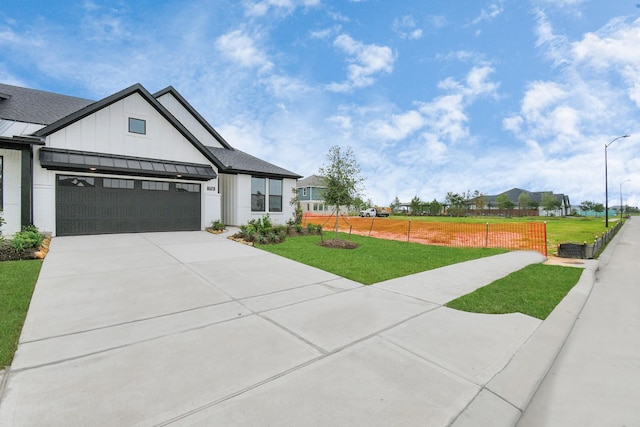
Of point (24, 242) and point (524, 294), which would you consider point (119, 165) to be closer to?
point (24, 242)

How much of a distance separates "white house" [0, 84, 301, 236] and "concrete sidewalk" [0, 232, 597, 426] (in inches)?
315

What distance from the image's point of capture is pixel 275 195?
66.1 ft

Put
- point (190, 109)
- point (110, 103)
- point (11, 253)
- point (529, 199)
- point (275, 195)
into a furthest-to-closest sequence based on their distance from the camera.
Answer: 1. point (529, 199)
2. point (190, 109)
3. point (275, 195)
4. point (110, 103)
5. point (11, 253)

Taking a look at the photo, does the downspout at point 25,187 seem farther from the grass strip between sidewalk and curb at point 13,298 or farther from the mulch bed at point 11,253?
the grass strip between sidewalk and curb at point 13,298

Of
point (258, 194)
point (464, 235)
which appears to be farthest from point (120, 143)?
point (464, 235)

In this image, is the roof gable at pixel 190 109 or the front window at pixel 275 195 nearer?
the front window at pixel 275 195

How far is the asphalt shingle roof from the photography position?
14266 mm

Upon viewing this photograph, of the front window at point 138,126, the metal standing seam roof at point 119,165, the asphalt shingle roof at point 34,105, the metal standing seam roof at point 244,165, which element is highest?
the asphalt shingle roof at point 34,105

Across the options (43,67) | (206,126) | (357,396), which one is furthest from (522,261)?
(43,67)

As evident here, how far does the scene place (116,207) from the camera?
13680 mm

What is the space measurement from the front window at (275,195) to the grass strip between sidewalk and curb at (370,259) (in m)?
7.63

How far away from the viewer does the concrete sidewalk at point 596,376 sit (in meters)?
2.49

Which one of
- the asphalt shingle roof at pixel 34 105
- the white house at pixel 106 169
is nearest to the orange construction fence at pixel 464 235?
the white house at pixel 106 169

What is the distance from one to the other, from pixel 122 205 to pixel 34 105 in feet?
27.5
